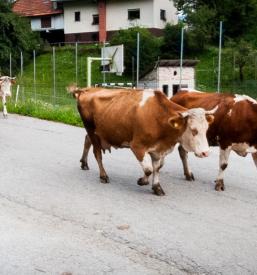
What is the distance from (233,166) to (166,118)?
282cm

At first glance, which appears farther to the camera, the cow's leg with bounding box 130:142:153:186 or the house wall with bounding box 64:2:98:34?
the house wall with bounding box 64:2:98:34

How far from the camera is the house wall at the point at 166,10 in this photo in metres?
47.8

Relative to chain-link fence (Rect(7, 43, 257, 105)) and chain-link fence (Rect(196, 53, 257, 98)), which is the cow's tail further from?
chain-link fence (Rect(196, 53, 257, 98))

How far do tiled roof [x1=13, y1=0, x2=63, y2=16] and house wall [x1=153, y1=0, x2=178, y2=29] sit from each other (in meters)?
9.70

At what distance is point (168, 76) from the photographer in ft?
82.5

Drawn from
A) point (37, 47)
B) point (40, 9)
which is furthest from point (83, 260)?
point (40, 9)

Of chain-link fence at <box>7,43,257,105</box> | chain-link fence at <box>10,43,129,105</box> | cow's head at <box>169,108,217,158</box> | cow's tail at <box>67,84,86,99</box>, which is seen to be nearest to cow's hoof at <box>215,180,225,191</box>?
cow's head at <box>169,108,217,158</box>

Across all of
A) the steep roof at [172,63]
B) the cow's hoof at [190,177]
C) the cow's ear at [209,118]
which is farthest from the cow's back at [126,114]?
the steep roof at [172,63]

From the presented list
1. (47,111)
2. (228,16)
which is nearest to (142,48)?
(228,16)

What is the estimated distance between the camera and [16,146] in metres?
12.2

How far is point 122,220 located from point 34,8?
51.4m

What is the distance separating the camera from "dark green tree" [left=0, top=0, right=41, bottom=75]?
124 ft

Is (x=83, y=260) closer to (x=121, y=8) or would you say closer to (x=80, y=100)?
(x=80, y=100)

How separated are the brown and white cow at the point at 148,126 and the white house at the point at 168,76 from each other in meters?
13.2
